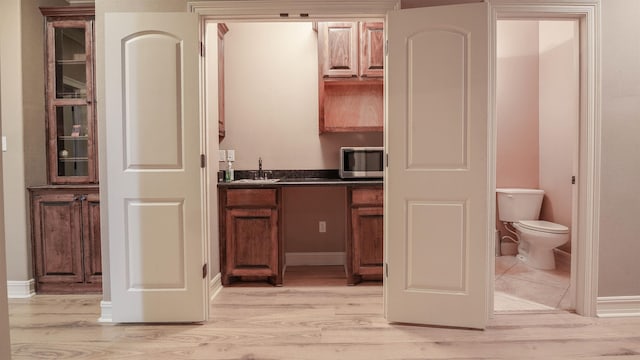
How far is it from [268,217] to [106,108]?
4.93 ft

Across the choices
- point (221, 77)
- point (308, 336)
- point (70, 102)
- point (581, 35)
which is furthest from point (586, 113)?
point (70, 102)

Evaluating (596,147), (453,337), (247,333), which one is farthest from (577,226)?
(247,333)

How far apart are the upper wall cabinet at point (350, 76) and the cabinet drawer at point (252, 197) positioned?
3.40ft

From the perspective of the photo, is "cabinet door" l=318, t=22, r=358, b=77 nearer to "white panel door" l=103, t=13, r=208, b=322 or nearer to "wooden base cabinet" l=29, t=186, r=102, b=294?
"white panel door" l=103, t=13, r=208, b=322

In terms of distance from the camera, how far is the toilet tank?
13.0ft

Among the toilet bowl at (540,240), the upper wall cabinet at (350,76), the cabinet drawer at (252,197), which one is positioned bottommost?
the toilet bowl at (540,240)

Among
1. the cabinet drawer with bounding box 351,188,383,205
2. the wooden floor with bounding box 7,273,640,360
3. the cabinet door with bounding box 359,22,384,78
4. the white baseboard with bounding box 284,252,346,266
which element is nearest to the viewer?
the wooden floor with bounding box 7,273,640,360

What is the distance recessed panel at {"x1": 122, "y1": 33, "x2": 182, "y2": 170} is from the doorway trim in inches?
82.2

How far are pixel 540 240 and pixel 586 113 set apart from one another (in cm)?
144

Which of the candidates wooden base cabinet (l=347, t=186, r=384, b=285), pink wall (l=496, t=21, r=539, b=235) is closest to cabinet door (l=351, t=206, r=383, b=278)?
wooden base cabinet (l=347, t=186, r=384, b=285)

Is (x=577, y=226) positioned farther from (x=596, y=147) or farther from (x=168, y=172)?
(x=168, y=172)

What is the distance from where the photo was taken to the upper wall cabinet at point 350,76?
141 inches

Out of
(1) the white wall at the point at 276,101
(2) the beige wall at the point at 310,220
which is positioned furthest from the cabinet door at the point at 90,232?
(2) the beige wall at the point at 310,220

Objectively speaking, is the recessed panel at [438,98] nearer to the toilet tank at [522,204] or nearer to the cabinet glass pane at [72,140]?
the toilet tank at [522,204]
